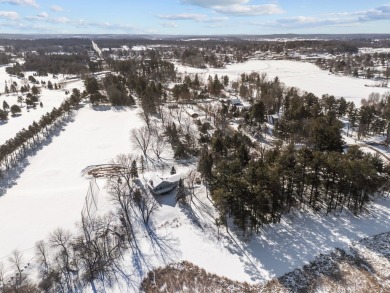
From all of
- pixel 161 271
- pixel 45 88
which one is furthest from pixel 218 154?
pixel 45 88

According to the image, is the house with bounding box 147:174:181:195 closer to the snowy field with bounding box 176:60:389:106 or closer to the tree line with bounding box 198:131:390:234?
the tree line with bounding box 198:131:390:234

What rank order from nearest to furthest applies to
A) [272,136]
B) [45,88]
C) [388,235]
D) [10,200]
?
[388,235], [10,200], [272,136], [45,88]

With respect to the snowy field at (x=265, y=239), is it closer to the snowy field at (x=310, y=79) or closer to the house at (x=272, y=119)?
the house at (x=272, y=119)

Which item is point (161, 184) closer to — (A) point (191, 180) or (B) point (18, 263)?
(A) point (191, 180)

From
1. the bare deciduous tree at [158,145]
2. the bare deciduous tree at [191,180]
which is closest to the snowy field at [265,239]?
the bare deciduous tree at [191,180]

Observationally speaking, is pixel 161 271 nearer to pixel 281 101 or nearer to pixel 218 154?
pixel 218 154
